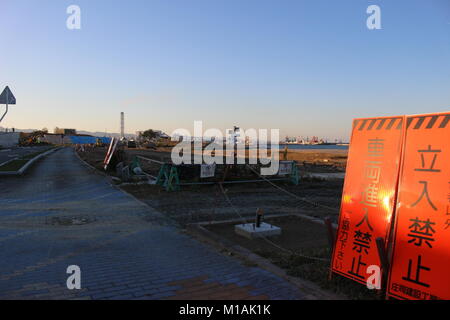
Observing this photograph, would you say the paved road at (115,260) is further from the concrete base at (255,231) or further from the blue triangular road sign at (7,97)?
the blue triangular road sign at (7,97)

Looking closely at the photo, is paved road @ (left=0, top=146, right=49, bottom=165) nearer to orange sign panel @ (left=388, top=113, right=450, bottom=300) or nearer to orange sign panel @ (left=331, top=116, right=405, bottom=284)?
orange sign panel @ (left=331, top=116, right=405, bottom=284)

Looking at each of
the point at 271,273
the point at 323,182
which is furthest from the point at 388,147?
the point at 323,182

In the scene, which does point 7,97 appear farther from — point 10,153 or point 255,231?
point 10,153

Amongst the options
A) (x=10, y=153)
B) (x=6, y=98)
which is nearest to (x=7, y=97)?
(x=6, y=98)

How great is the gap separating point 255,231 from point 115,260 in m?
2.82

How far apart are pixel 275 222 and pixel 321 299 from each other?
174 inches

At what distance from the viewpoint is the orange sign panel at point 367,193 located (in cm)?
413

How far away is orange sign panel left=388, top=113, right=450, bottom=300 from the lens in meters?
3.53

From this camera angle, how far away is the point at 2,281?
4527 millimetres

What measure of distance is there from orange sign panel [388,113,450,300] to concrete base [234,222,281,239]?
3295 millimetres

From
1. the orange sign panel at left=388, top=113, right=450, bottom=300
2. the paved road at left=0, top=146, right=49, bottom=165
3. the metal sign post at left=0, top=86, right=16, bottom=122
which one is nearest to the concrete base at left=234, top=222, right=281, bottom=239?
the orange sign panel at left=388, top=113, right=450, bottom=300

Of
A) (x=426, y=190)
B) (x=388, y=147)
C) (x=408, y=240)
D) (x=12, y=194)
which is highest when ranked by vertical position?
(x=388, y=147)

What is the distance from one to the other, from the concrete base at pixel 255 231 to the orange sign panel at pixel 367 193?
244cm
